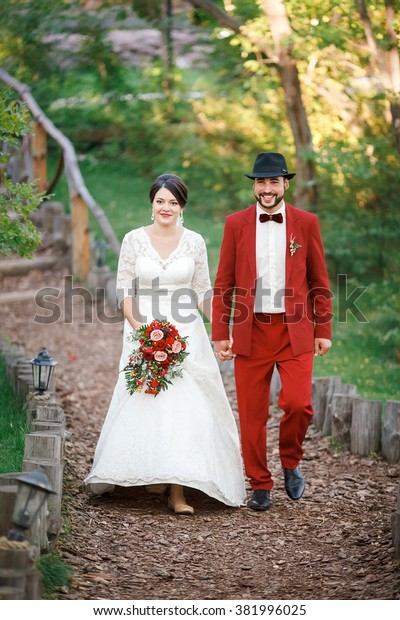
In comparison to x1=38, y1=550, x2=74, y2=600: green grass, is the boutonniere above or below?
above

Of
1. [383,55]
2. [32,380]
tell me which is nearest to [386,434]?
[32,380]

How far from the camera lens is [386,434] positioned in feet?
22.1

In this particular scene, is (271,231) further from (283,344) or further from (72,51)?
(72,51)

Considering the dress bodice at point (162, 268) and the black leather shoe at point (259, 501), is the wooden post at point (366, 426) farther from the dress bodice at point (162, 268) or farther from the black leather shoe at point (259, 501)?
the dress bodice at point (162, 268)

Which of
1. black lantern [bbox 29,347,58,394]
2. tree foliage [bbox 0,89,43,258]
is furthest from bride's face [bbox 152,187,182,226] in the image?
black lantern [bbox 29,347,58,394]

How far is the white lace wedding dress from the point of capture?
5.60 m

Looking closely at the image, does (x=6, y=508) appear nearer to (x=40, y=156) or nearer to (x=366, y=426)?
(x=366, y=426)

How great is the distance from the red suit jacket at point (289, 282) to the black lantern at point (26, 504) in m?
2.17

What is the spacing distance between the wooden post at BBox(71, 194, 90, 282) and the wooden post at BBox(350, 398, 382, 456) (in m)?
5.58

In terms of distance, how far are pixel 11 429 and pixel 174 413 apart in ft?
3.44

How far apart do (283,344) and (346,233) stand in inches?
214

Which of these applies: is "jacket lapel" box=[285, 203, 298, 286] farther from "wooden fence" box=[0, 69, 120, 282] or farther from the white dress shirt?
"wooden fence" box=[0, 69, 120, 282]

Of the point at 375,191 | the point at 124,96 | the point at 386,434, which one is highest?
the point at 124,96

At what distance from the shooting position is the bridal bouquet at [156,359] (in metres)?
5.68
